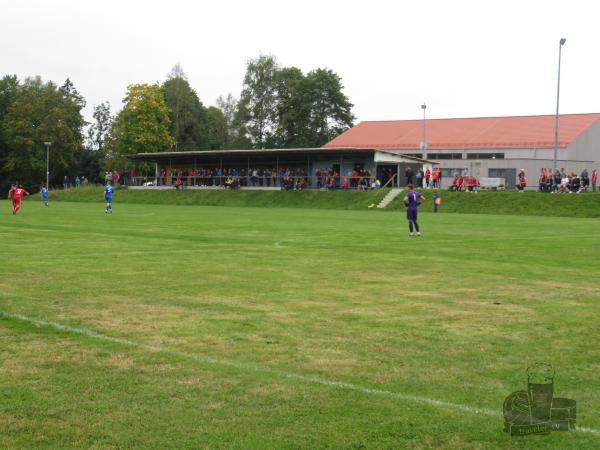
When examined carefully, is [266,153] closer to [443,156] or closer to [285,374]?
[443,156]

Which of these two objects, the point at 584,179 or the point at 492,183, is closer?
the point at 584,179

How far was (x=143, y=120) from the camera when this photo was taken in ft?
330

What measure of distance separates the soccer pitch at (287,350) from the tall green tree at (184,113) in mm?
96565

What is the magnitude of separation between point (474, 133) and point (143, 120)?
42066 mm

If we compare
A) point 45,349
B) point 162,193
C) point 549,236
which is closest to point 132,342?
point 45,349

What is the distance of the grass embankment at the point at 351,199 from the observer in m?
50.6

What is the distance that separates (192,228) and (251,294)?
18791mm

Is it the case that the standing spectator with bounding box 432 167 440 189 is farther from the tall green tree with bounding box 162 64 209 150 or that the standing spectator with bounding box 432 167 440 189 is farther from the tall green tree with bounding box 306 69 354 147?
the tall green tree with bounding box 162 64 209 150

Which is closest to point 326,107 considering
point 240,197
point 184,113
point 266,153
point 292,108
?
point 292,108

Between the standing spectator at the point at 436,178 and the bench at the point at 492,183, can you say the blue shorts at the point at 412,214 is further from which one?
the bench at the point at 492,183

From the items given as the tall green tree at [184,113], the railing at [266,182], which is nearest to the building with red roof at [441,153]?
the railing at [266,182]

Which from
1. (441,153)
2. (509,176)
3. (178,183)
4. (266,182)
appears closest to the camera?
(509,176)

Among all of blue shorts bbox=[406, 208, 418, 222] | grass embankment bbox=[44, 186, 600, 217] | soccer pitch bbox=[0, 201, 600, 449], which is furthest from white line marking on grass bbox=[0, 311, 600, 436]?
grass embankment bbox=[44, 186, 600, 217]

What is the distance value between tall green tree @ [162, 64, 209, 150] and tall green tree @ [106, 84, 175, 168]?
7511mm
